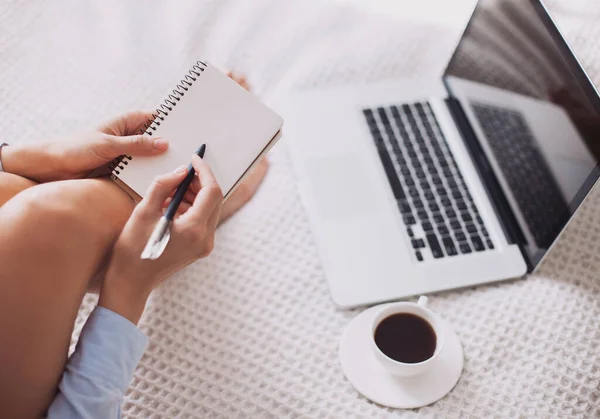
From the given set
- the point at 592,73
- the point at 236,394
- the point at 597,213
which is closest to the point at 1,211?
the point at 236,394

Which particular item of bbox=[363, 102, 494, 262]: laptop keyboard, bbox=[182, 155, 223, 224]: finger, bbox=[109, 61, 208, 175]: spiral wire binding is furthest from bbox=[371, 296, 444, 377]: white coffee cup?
bbox=[109, 61, 208, 175]: spiral wire binding

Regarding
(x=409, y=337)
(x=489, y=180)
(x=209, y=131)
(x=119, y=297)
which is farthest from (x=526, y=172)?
(x=119, y=297)

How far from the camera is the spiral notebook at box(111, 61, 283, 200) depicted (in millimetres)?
640

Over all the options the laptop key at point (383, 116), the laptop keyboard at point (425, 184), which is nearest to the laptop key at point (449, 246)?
the laptop keyboard at point (425, 184)

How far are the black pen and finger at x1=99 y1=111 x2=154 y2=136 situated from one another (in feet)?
0.46

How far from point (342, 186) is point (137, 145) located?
294mm

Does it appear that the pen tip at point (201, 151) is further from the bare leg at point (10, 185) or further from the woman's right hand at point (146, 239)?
the bare leg at point (10, 185)

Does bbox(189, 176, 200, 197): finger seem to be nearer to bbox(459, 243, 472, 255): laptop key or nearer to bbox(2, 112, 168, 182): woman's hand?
bbox(2, 112, 168, 182): woman's hand

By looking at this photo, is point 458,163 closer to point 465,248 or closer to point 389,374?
point 465,248

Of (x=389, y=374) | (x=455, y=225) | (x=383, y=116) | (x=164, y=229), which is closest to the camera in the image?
(x=164, y=229)

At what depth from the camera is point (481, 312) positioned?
72 centimetres

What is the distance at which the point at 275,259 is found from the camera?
30.0 inches

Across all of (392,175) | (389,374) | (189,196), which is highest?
(189,196)

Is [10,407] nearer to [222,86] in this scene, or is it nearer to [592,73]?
[222,86]
